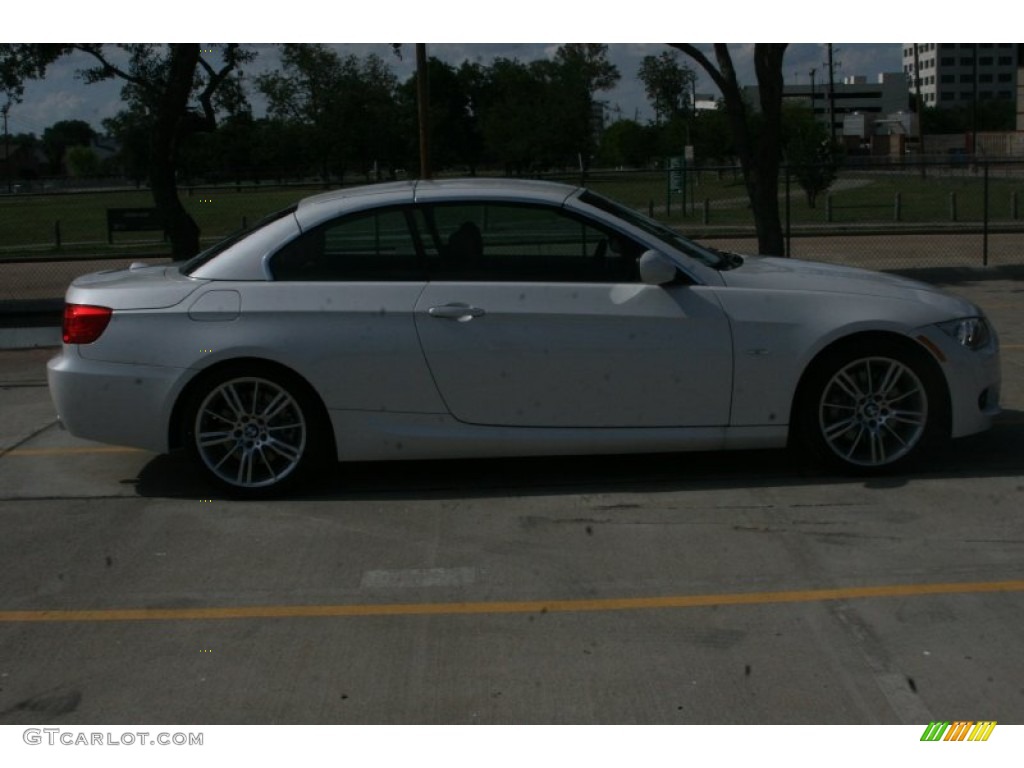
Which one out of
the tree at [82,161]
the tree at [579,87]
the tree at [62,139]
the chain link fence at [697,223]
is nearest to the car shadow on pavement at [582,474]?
the chain link fence at [697,223]

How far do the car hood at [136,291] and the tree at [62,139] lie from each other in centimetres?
1965

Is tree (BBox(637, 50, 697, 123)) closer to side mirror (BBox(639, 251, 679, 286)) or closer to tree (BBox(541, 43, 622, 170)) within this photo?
tree (BBox(541, 43, 622, 170))

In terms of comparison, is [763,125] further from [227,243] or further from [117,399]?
[117,399]

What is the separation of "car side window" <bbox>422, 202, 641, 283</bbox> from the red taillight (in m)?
1.65

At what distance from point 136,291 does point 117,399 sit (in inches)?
22.0

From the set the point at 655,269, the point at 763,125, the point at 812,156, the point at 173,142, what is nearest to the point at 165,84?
the point at 173,142

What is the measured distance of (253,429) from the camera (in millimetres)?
6637

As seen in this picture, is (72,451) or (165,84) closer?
(72,451)

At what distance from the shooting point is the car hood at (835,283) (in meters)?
6.72

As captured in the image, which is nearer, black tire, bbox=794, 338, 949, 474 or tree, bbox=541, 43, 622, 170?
black tire, bbox=794, 338, 949, 474

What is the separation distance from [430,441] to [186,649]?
2111mm

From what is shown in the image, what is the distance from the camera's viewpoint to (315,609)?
16.9 ft
